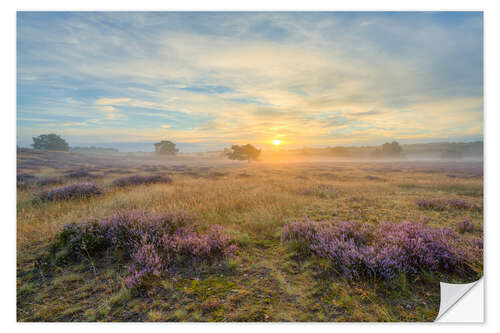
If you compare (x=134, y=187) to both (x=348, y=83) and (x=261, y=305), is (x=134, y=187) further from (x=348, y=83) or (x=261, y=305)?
(x=348, y=83)

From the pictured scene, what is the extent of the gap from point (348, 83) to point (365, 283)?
429 cm

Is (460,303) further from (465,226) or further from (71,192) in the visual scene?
(71,192)

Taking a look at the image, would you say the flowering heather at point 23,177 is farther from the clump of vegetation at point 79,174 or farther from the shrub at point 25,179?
the clump of vegetation at point 79,174

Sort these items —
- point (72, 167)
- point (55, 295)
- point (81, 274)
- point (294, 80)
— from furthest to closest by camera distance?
point (72, 167) < point (294, 80) < point (81, 274) < point (55, 295)

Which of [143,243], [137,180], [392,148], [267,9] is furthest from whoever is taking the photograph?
[137,180]

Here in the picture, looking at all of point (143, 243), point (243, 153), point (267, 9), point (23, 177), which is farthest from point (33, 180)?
point (267, 9)

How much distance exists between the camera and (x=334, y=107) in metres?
5.28

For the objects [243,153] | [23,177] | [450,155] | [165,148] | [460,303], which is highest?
[165,148]

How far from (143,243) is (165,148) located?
164 inches

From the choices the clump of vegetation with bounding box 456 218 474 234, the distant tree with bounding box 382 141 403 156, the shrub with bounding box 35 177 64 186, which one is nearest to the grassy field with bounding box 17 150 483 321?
the clump of vegetation with bounding box 456 218 474 234

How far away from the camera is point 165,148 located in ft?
23.0

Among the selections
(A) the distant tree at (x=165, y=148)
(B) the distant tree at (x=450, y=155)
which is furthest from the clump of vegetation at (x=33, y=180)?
(B) the distant tree at (x=450, y=155)

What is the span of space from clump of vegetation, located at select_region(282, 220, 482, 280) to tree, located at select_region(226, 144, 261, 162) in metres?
3.57

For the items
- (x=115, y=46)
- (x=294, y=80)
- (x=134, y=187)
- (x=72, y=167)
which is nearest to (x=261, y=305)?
(x=294, y=80)
